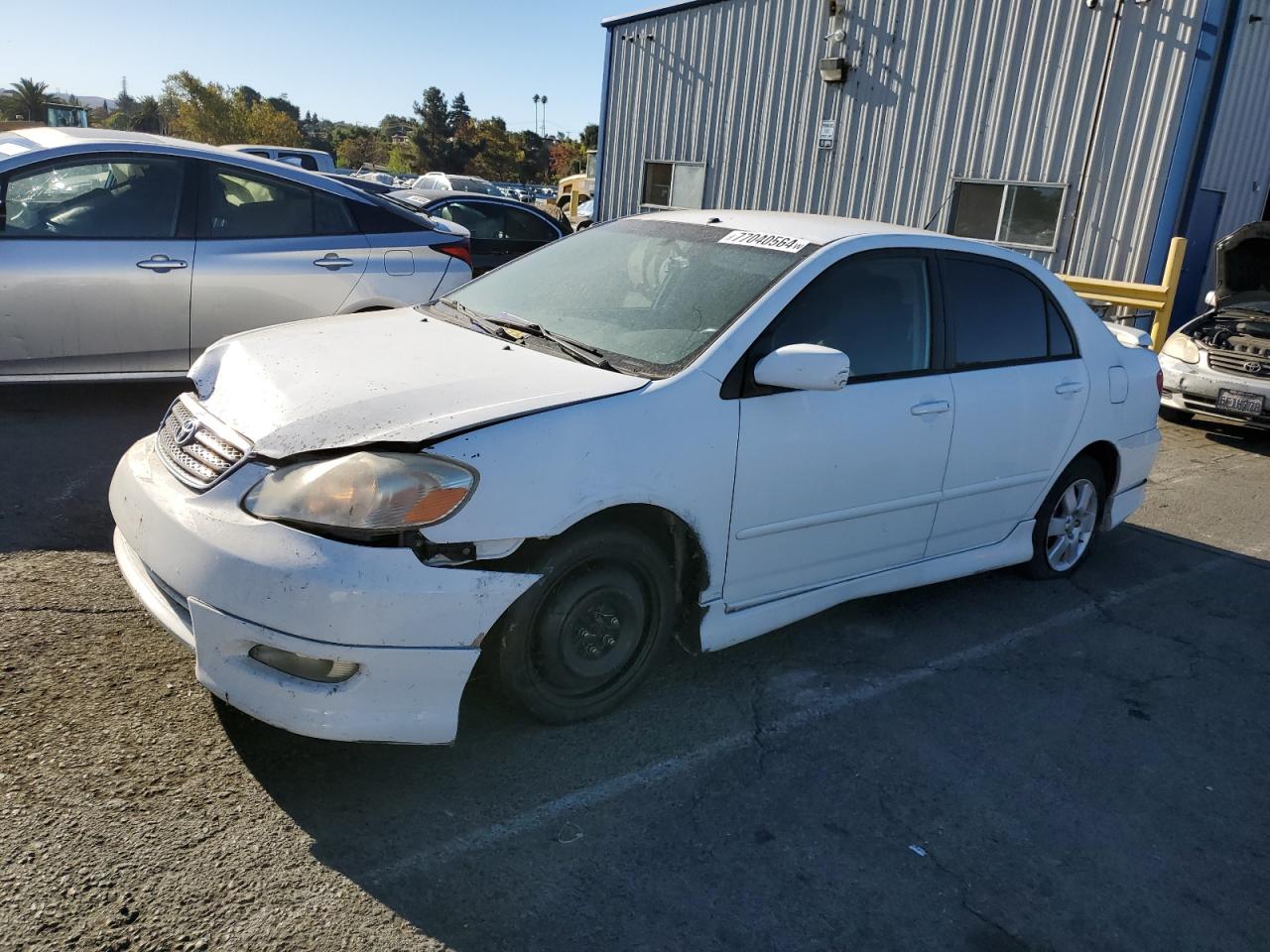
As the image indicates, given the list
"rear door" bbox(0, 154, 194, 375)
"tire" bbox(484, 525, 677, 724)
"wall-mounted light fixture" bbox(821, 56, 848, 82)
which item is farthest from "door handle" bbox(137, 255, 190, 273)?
"wall-mounted light fixture" bbox(821, 56, 848, 82)

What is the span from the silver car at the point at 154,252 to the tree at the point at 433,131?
264ft

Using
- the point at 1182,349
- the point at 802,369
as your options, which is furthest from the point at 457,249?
the point at 1182,349

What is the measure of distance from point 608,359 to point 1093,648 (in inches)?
98.6

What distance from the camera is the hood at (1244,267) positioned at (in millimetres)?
9508

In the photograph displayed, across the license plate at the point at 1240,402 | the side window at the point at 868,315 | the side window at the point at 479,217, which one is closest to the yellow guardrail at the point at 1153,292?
the license plate at the point at 1240,402

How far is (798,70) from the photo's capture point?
14.6 metres

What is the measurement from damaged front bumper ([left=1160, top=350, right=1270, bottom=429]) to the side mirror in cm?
668

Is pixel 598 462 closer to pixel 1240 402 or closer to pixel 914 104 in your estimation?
pixel 1240 402

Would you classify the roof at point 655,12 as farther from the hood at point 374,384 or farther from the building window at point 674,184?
the hood at point 374,384

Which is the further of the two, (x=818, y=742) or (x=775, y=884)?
(x=818, y=742)

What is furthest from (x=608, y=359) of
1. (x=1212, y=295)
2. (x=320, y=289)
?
(x=1212, y=295)

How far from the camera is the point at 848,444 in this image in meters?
3.51

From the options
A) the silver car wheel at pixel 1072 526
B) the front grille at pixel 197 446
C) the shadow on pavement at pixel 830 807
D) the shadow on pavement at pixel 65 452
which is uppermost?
the front grille at pixel 197 446

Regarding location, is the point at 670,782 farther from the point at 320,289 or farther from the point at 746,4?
the point at 746,4
